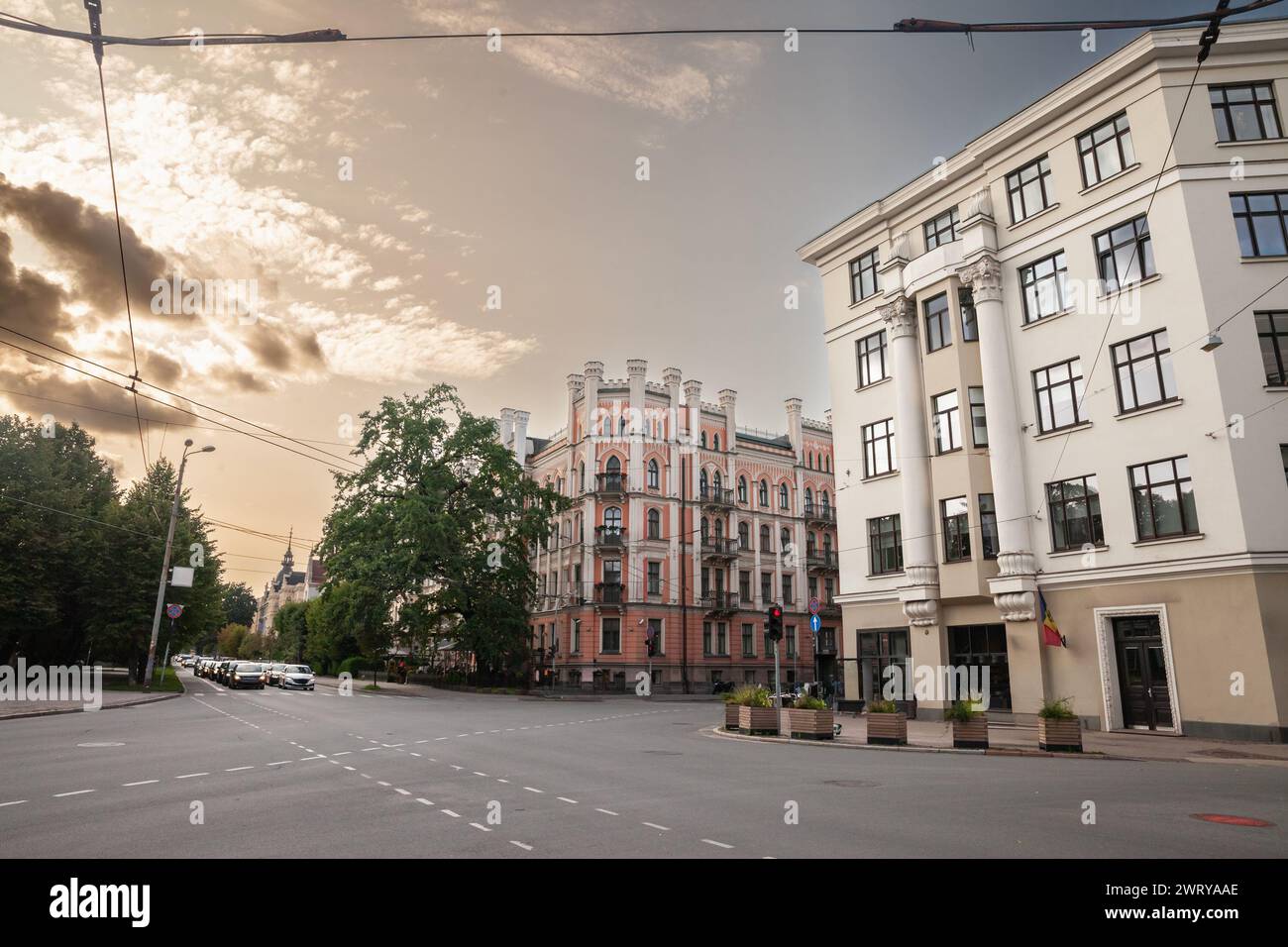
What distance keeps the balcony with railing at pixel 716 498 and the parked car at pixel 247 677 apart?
105 feet

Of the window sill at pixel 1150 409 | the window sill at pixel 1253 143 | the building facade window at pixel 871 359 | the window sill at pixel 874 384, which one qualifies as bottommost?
the window sill at pixel 1150 409

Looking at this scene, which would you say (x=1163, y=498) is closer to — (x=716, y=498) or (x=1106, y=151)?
(x=1106, y=151)

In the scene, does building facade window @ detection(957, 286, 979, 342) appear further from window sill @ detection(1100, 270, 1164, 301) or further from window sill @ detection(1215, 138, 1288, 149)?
window sill @ detection(1215, 138, 1288, 149)

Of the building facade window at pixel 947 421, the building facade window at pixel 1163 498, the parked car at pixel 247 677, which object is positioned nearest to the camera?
the building facade window at pixel 1163 498

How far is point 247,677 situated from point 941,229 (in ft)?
154

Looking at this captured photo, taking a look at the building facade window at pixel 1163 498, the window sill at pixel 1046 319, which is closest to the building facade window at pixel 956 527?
the building facade window at pixel 1163 498

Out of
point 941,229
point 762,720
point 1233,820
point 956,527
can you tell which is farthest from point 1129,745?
point 941,229

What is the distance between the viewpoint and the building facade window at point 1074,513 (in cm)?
2358

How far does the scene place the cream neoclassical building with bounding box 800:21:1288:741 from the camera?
2044cm

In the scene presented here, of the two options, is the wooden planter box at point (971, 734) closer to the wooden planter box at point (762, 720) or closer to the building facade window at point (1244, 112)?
the wooden planter box at point (762, 720)

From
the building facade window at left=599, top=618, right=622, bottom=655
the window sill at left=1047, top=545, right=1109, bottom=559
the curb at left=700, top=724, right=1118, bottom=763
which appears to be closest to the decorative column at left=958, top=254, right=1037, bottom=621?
the window sill at left=1047, top=545, right=1109, bottom=559

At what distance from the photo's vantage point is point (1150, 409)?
22.2 m

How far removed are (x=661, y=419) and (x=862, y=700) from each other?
30.2m

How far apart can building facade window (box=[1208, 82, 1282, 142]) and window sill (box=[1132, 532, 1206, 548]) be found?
1170 cm
